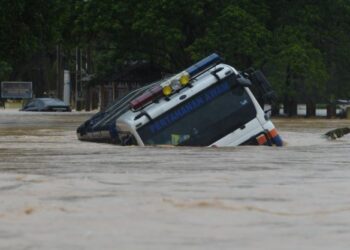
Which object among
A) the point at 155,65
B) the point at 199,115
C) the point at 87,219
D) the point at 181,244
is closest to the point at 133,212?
the point at 87,219

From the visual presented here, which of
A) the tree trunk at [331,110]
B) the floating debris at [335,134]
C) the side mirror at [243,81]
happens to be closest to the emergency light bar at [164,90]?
the side mirror at [243,81]

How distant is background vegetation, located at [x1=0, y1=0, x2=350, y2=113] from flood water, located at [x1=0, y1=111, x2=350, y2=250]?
27235 mm

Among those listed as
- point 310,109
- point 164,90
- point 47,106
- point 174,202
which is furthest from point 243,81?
point 47,106

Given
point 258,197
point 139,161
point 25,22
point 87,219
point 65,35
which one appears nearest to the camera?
point 87,219

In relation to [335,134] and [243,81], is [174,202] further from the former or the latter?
[335,134]

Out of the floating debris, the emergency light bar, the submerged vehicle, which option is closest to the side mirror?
the submerged vehicle

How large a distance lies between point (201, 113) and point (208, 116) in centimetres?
15

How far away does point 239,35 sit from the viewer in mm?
42625

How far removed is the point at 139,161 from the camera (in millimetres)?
14000

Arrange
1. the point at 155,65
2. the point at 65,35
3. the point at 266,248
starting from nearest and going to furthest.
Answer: the point at 266,248, the point at 65,35, the point at 155,65

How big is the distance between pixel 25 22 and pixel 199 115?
16136mm

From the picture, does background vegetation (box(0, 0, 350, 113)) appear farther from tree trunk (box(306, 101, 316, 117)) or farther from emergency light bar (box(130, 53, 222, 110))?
emergency light bar (box(130, 53, 222, 110))

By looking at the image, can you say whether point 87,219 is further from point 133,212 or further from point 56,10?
point 56,10

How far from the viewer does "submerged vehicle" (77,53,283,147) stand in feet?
57.4
